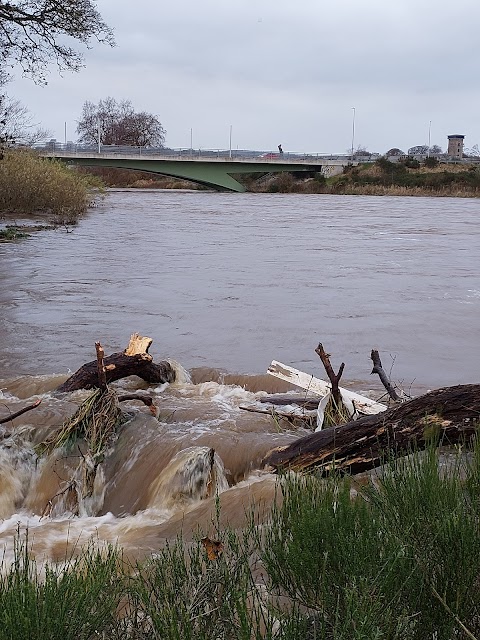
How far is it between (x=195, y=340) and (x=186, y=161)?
2317 inches

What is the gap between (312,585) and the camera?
113 inches

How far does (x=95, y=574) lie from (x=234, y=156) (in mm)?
70656

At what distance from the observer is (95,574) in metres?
2.78

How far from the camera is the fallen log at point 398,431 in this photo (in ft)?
15.4

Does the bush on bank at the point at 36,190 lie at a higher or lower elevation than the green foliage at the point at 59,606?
higher

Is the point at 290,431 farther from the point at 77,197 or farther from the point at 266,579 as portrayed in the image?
the point at 77,197

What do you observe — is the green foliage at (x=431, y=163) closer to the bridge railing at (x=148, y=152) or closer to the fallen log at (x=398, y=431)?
the bridge railing at (x=148, y=152)

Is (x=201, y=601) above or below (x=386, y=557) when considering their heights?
below

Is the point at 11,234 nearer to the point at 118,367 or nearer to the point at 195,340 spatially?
the point at 195,340

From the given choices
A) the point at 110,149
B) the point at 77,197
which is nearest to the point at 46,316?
the point at 77,197

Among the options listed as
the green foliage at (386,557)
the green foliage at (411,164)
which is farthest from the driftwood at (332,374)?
the green foliage at (411,164)

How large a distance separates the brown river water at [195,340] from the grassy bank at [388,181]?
4461 centimetres

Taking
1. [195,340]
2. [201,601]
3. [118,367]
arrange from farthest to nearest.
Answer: [195,340] → [118,367] → [201,601]

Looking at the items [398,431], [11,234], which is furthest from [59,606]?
[11,234]
